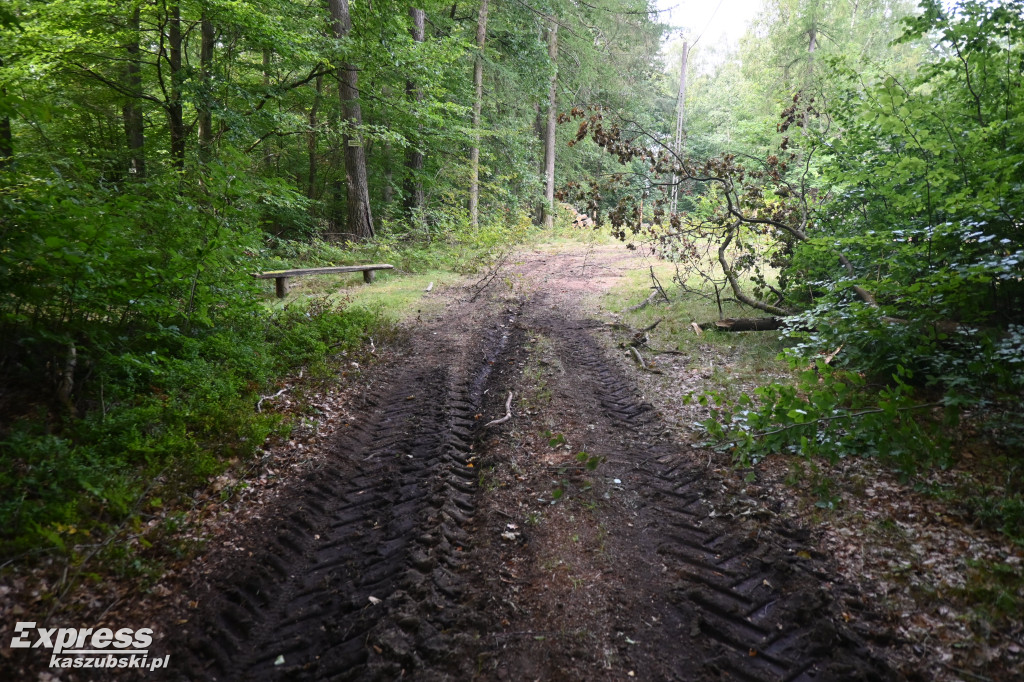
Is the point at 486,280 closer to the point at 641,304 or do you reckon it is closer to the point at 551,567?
the point at 641,304

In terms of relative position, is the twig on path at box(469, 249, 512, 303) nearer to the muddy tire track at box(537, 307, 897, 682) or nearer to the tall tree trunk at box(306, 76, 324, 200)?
the tall tree trunk at box(306, 76, 324, 200)

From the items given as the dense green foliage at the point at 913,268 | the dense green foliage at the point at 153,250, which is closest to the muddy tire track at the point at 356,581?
the dense green foliage at the point at 153,250

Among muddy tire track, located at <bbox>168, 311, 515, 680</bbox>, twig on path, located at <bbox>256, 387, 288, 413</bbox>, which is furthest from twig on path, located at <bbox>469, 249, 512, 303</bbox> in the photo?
muddy tire track, located at <bbox>168, 311, 515, 680</bbox>

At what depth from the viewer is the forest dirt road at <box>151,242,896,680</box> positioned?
108 inches

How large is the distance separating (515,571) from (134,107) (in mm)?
12754

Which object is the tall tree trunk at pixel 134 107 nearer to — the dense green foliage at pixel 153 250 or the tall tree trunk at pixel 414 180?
the dense green foliage at pixel 153 250

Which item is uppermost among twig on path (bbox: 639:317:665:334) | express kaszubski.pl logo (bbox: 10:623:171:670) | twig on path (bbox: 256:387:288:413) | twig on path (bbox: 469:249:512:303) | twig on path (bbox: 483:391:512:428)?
twig on path (bbox: 469:249:512:303)

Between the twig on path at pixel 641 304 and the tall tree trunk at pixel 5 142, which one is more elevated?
the tall tree trunk at pixel 5 142

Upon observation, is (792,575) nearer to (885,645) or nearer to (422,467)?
(885,645)

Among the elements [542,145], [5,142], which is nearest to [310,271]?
[5,142]

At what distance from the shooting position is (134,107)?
426 inches

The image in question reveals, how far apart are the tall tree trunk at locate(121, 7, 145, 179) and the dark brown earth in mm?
6094

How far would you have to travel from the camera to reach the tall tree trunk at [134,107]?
862 cm

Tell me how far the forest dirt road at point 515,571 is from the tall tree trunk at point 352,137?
9.01 m
